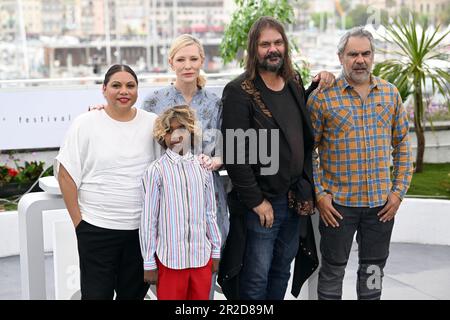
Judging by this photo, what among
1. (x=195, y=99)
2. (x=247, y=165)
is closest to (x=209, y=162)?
(x=247, y=165)

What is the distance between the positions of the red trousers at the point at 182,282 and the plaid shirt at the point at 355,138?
0.60m

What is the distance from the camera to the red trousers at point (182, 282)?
244 cm

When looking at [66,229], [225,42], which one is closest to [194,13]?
[225,42]

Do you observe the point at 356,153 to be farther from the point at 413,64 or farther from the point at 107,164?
the point at 413,64

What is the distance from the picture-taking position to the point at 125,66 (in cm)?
246

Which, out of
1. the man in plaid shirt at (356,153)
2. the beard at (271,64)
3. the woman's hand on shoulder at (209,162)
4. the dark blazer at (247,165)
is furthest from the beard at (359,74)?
the woman's hand on shoulder at (209,162)

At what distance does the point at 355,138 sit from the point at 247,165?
0.47 metres
